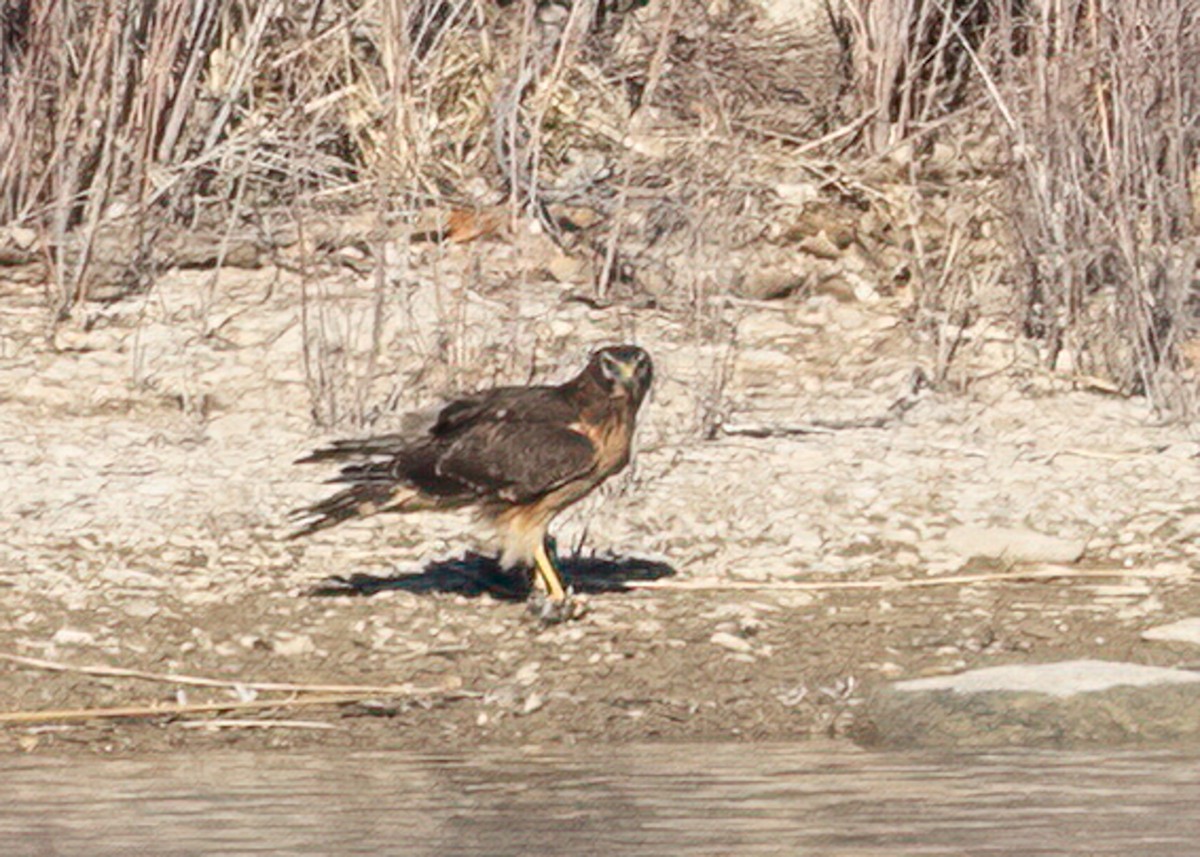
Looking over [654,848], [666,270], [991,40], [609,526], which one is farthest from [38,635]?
[991,40]

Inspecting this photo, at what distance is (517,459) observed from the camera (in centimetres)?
689

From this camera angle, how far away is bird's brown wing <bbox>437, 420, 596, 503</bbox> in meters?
6.88

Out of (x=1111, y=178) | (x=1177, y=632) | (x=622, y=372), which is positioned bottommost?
(x=1177, y=632)

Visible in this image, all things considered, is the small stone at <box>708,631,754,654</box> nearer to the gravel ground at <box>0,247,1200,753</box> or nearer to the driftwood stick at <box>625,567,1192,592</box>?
the gravel ground at <box>0,247,1200,753</box>

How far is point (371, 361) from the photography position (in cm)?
868

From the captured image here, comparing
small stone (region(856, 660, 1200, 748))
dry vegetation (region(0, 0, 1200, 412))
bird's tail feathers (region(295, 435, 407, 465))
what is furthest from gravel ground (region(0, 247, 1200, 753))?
bird's tail feathers (region(295, 435, 407, 465))

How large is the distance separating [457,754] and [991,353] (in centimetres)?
377

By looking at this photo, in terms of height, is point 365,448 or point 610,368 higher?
point 610,368

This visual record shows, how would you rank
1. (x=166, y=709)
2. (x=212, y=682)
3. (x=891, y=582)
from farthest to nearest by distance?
(x=891, y=582), (x=212, y=682), (x=166, y=709)

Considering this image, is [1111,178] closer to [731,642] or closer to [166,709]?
[731,642]

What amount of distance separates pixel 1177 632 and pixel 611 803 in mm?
2104

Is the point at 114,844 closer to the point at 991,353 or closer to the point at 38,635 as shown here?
the point at 38,635

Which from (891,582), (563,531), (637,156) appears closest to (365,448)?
(563,531)

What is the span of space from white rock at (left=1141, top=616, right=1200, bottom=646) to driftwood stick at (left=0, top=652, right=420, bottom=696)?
75.0 inches
